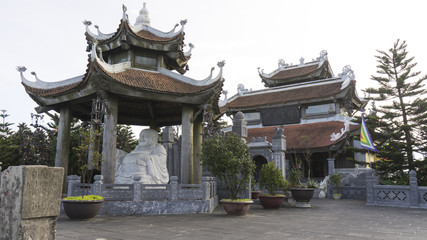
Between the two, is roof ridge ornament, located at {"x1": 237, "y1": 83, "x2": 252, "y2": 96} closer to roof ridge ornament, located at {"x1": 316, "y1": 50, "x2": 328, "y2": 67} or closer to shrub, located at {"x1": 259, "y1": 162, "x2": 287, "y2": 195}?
roof ridge ornament, located at {"x1": 316, "y1": 50, "x2": 328, "y2": 67}

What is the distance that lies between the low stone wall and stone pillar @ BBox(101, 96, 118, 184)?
1.93 ft

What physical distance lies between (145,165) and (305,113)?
2114 cm

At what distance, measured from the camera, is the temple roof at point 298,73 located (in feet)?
106

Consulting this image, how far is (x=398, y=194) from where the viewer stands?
14539 millimetres

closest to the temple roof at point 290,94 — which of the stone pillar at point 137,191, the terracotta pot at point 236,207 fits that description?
the stone pillar at point 137,191

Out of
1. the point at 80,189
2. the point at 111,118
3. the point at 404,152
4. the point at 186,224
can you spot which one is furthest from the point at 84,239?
the point at 404,152

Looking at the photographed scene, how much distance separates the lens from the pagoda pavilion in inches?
429

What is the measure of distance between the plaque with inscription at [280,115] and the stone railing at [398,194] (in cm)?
1444

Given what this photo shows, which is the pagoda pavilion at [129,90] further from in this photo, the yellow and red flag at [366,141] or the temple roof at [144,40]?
the yellow and red flag at [366,141]

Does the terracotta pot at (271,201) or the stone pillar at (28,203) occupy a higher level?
the stone pillar at (28,203)

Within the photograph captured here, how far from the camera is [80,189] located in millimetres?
10523

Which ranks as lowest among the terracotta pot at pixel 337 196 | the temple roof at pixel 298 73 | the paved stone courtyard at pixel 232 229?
the terracotta pot at pixel 337 196

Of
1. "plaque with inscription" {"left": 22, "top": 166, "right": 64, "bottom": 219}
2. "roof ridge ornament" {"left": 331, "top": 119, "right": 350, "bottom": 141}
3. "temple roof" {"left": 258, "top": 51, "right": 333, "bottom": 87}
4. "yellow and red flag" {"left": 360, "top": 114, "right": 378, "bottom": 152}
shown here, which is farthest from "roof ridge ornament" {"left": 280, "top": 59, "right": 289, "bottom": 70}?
"plaque with inscription" {"left": 22, "top": 166, "right": 64, "bottom": 219}

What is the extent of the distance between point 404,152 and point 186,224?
52.2 ft
